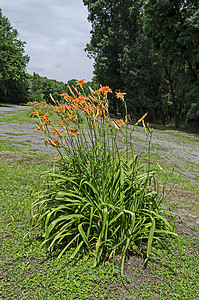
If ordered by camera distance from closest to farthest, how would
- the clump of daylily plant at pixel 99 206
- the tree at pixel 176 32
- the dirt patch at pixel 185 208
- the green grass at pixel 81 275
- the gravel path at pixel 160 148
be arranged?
the green grass at pixel 81 275 → the clump of daylily plant at pixel 99 206 → the dirt patch at pixel 185 208 → the gravel path at pixel 160 148 → the tree at pixel 176 32

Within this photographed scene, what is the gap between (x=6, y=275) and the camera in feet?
5.18

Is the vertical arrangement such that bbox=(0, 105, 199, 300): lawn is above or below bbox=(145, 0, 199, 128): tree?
below

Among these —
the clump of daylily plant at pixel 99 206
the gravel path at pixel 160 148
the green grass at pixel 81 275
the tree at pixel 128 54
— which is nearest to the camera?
the green grass at pixel 81 275

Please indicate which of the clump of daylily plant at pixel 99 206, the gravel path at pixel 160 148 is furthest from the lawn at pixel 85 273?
the gravel path at pixel 160 148

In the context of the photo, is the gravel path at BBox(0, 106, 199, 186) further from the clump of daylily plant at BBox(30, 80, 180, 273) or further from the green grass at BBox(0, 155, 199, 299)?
the green grass at BBox(0, 155, 199, 299)

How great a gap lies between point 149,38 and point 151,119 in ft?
28.9

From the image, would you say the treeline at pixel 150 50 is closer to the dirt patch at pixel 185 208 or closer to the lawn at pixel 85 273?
the dirt patch at pixel 185 208

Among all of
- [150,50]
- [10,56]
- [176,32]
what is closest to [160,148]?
[176,32]

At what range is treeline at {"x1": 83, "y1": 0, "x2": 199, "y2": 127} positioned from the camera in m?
12.9

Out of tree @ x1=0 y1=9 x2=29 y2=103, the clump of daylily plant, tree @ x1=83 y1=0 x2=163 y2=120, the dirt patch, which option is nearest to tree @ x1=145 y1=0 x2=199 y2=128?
tree @ x1=83 y1=0 x2=163 y2=120

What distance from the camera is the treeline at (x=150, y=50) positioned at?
42.3ft

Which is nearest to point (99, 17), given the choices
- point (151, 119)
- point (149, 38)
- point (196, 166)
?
point (149, 38)

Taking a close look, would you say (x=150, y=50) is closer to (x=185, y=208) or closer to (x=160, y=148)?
(x=160, y=148)

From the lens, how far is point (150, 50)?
1716 centimetres
